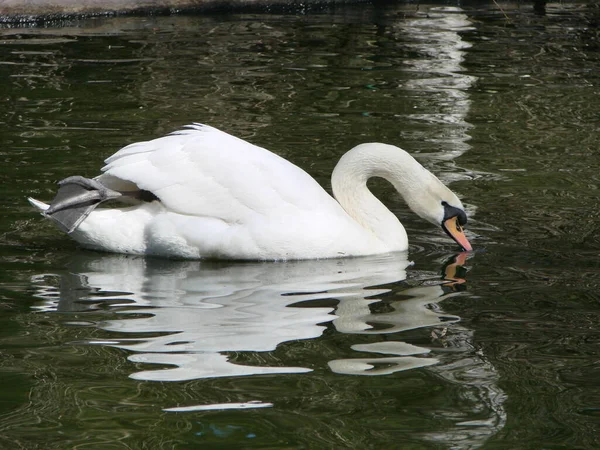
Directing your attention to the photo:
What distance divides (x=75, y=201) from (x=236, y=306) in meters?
1.31

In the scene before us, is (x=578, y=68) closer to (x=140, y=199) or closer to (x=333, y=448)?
(x=140, y=199)

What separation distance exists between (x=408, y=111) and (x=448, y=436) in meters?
6.66

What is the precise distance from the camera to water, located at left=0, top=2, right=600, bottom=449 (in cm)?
425

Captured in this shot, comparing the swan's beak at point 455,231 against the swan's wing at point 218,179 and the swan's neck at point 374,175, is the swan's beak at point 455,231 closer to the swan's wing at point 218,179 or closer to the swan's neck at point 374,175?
the swan's neck at point 374,175

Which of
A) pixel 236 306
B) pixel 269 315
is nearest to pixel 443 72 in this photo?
pixel 236 306

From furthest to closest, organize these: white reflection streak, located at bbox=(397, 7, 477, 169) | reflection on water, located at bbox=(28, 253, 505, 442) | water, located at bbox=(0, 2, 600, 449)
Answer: white reflection streak, located at bbox=(397, 7, 477, 169) → reflection on water, located at bbox=(28, 253, 505, 442) → water, located at bbox=(0, 2, 600, 449)

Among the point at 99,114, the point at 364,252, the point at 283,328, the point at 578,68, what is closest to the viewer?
the point at 283,328

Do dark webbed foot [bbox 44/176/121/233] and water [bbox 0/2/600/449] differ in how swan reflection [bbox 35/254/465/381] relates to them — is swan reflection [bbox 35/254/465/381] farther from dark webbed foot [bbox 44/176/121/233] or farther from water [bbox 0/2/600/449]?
dark webbed foot [bbox 44/176/121/233]

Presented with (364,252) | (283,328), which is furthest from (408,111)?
(283,328)

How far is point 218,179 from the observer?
253 inches

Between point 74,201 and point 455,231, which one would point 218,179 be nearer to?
point 74,201

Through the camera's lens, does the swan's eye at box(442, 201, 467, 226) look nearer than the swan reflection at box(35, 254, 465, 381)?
No

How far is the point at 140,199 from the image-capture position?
670 centimetres

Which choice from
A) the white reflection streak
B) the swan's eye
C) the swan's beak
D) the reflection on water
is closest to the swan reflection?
the reflection on water
